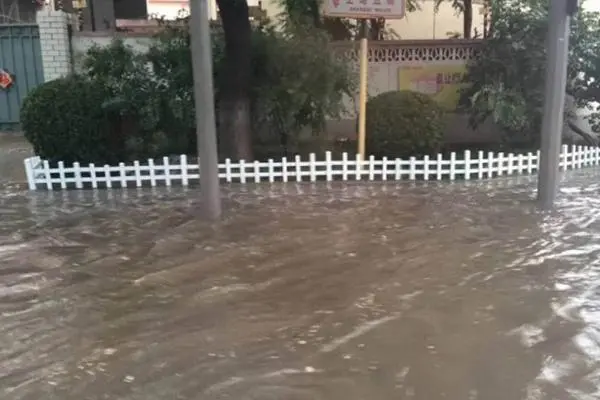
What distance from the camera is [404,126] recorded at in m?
8.77

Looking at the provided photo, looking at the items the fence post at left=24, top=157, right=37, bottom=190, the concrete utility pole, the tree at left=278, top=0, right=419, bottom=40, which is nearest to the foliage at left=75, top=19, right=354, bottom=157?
the tree at left=278, top=0, right=419, bottom=40

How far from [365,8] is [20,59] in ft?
27.9

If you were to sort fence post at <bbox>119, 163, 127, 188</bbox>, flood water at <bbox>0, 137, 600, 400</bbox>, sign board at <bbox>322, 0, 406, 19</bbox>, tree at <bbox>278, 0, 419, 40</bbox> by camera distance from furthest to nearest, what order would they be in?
tree at <bbox>278, 0, 419, 40</bbox>
fence post at <bbox>119, 163, 127, 188</bbox>
sign board at <bbox>322, 0, 406, 19</bbox>
flood water at <bbox>0, 137, 600, 400</bbox>

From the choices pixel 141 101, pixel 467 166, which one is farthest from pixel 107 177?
pixel 467 166

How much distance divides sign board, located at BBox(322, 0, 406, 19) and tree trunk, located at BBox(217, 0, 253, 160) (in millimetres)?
1134

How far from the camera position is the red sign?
44.2 feet

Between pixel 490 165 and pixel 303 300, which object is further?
pixel 490 165

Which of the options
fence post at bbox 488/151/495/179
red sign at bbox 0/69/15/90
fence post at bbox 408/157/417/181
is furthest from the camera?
red sign at bbox 0/69/15/90

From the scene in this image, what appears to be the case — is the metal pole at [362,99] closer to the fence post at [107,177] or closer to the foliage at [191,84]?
the foliage at [191,84]

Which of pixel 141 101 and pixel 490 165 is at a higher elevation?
pixel 141 101

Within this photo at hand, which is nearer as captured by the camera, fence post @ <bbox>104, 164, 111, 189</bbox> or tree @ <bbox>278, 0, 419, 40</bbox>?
fence post @ <bbox>104, 164, 111, 189</bbox>

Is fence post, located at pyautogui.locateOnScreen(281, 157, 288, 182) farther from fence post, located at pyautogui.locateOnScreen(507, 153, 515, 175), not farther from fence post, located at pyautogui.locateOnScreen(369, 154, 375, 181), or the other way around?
fence post, located at pyautogui.locateOnScreen(507, 153, 515, 175)

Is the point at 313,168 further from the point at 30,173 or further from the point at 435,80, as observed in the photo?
the point at 435,80

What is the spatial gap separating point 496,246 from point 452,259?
0.57 meters
